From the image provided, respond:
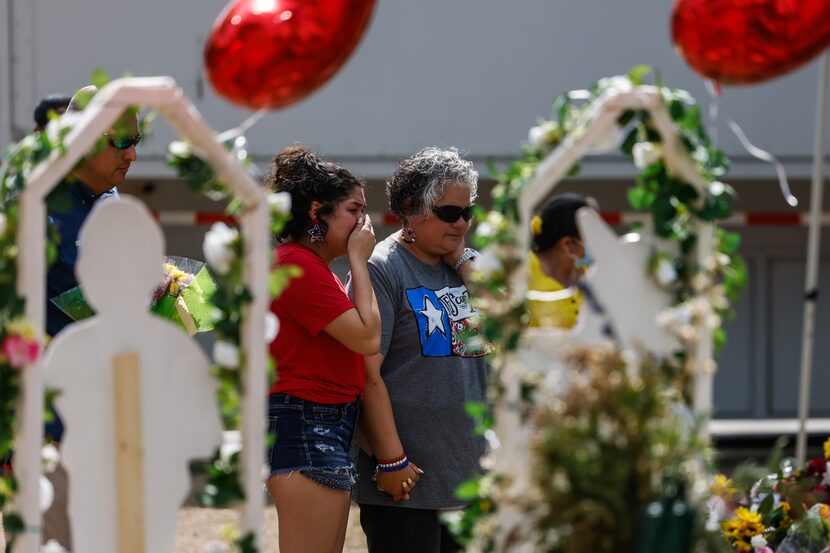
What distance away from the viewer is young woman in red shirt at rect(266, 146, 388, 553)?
3000mm

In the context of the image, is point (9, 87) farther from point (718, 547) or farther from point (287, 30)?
point (718, 547)

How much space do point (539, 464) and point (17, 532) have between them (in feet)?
2.99

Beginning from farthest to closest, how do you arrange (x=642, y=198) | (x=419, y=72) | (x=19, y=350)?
(x=419, y=72)
(x=642, y=198)
(x=19, y=350)

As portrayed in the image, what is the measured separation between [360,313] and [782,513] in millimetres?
→ 1216

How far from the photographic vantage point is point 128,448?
2166 millimetres

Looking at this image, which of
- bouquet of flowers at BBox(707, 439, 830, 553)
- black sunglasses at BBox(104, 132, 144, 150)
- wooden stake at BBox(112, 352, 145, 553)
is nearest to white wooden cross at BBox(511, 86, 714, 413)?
bouquet of flowers at BBox(707, 439, 830, 553)

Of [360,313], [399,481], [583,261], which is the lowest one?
[399,481]

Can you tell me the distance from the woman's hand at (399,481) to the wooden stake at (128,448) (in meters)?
1.04

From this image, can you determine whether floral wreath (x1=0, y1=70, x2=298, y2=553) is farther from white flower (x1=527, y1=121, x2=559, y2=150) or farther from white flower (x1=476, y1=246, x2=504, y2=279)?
white flower (x1=527, y1=121, x2=559, y2=150)

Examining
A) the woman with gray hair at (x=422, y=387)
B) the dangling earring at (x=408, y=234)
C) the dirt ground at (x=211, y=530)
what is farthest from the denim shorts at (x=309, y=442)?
the dirt ground at (x=211, y=530)

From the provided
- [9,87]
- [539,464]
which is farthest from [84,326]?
[9,87]

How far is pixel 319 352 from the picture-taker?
122 inches

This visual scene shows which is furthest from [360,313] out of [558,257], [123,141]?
[123,141]

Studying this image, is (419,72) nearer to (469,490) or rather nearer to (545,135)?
(545,135)
